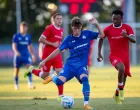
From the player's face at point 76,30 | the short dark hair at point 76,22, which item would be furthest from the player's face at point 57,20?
the short dark hair at point 76,22

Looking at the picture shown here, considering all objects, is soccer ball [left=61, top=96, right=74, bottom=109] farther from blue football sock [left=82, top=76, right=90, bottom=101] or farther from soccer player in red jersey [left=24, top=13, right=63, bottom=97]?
soccer player in red jersey [left=24, top=13, right=63, bottom=97]

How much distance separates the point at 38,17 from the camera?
59.6m

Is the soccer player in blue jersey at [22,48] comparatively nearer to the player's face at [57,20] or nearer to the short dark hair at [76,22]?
the player's face at [57,20]

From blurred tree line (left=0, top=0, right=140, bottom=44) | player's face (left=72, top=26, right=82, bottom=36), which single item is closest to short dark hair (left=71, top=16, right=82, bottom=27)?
player's face (left=72, top=26, right=82, bottom=36)

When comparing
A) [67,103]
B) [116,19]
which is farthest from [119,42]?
[67,103]

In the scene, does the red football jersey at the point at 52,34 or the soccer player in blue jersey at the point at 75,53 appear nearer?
the soccer player in blue jersey at the point at 75,53

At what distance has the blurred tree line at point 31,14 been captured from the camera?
56312 millimetres

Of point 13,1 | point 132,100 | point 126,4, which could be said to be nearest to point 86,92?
point 132,100

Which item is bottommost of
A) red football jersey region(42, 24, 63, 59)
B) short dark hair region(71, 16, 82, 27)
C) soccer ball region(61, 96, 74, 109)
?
soccer ball region(61, 96, 74, 109)

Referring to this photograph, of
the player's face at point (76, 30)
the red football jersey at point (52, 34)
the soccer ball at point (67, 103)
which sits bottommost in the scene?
the soccer ball at point (67, 103)

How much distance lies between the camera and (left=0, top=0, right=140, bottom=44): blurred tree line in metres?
56.3

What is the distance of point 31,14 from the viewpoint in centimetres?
5853

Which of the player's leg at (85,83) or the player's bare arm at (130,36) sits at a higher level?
the player's bare arm at (130,36)

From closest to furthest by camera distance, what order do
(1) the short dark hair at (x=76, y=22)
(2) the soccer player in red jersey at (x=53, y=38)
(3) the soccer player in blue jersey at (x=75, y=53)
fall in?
(1) the short dark hair at (x=76, y=22), (3) the soccer player in blue jersey at (x=75, y=53), (2) the soccer player in red jersey at (x=53, y=38)
